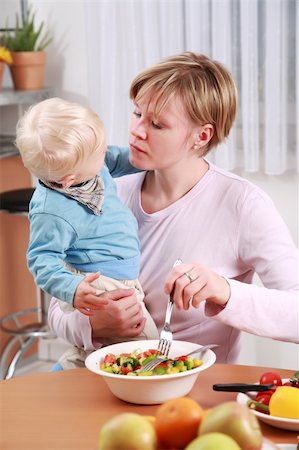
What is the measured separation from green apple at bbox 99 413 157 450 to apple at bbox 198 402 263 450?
59mm

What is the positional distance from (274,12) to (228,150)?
21.6 inches

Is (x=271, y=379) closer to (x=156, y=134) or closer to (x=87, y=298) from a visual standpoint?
(x=87, y=298)

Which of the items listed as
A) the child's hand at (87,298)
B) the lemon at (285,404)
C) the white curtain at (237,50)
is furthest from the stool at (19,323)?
the lemon at (285,404)

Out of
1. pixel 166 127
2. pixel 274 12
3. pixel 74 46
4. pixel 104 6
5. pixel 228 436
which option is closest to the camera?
pixel 228 436

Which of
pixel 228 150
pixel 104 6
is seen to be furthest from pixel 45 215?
pixel 104 6

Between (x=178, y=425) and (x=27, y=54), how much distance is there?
112 inches

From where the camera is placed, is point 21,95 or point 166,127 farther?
point 21,95

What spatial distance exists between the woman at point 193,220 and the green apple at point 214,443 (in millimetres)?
830

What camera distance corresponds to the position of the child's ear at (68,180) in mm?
1671

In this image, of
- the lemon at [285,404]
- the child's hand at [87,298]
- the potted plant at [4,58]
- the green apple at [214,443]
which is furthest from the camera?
the potted plant at [4,58]

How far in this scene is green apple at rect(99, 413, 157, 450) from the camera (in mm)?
877

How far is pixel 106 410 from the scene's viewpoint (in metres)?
1.37

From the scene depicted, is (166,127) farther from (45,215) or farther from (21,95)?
(21,95)

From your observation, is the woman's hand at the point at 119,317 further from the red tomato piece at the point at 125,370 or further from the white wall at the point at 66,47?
the white wall at the point at 66,47
